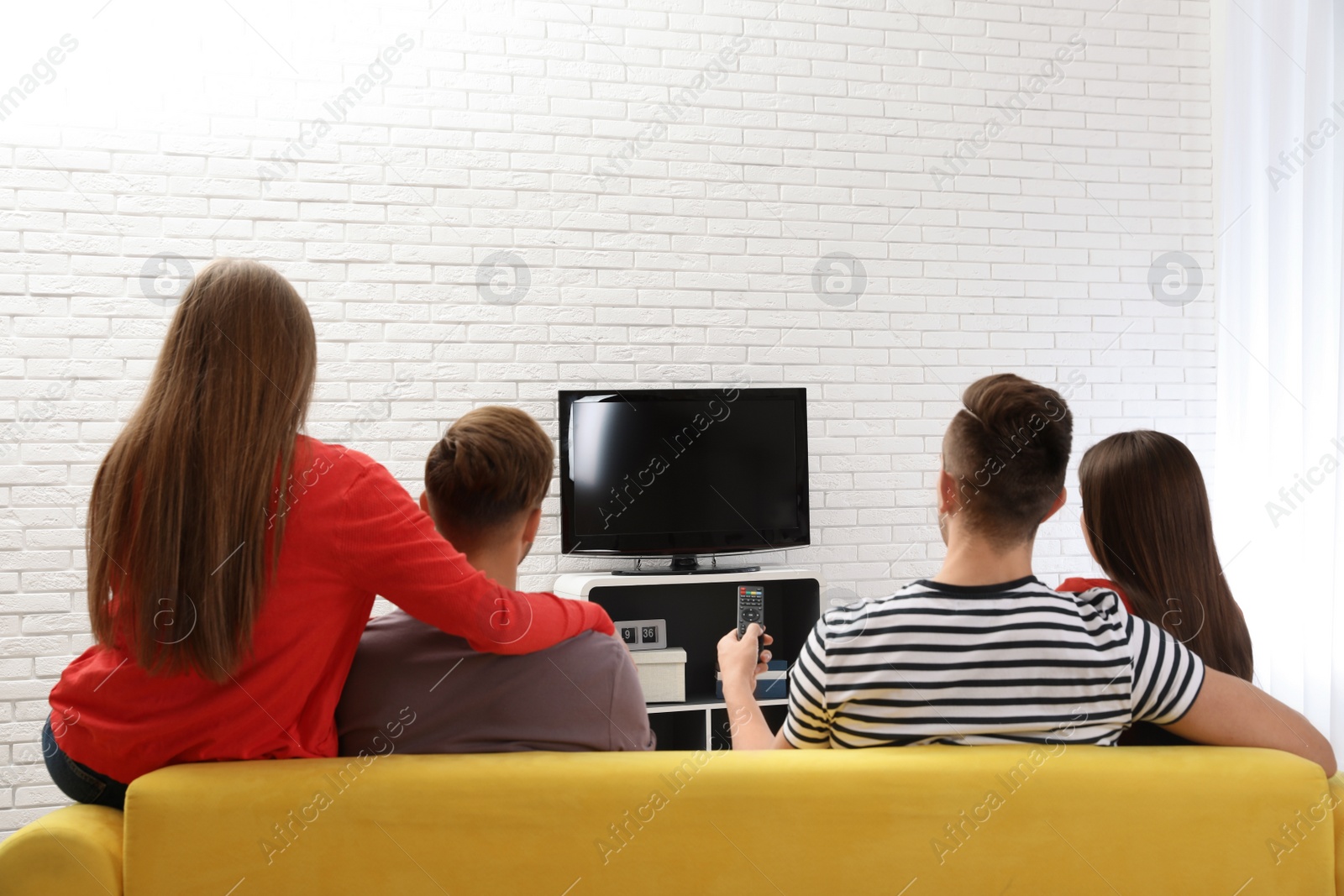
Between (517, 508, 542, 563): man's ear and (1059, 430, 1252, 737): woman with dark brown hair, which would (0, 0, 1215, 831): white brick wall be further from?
(1059, 430, 1252, 737): woman with dark brown hair

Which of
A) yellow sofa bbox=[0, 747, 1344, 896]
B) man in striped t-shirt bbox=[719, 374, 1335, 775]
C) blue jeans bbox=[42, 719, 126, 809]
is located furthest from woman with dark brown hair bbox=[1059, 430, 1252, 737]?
blue jeans bbox=[42, 719, 126, 809]

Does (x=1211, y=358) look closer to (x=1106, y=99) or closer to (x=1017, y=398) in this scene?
(x=1106, y=99)

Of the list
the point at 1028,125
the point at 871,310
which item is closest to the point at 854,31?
the point at 1028,125

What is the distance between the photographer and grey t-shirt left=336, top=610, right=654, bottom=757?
4.57 feet

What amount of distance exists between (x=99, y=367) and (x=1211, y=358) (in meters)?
4.15

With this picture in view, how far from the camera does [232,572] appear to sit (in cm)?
129

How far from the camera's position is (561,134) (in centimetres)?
371

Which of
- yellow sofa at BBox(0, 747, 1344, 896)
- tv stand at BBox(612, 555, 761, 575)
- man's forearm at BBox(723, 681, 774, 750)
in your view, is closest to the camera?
yellow sofa at BBox(0, 747, 1344, 896)

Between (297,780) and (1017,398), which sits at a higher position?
(1017,398)

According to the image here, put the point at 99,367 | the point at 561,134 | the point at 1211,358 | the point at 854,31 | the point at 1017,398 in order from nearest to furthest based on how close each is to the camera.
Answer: the point at 1017,398
the point at 99,367
the point at 561,134
the point at 854,31
the point at 1211,358

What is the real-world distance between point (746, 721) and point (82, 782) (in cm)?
91

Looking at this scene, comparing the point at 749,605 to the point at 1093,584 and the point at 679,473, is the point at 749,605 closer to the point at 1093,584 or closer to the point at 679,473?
the point at 679,473

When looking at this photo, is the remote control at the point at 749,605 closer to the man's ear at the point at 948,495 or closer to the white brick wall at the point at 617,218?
the white brick wall at the point at 617,218

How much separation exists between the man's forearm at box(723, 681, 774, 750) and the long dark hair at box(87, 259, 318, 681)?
709mm
